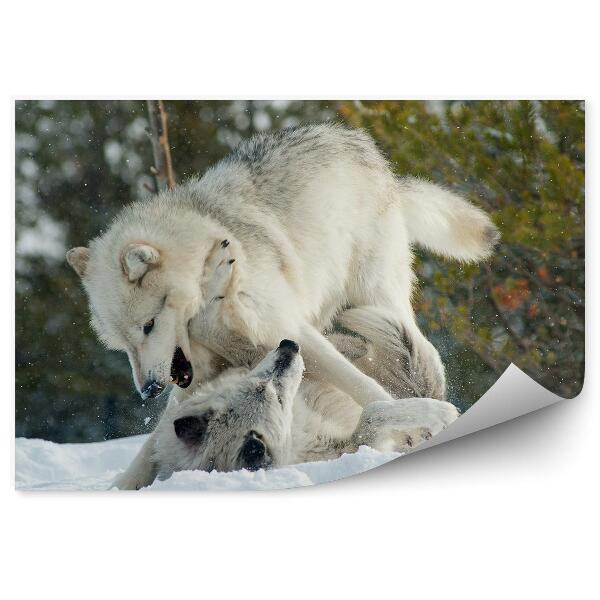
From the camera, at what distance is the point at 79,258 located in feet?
14.5

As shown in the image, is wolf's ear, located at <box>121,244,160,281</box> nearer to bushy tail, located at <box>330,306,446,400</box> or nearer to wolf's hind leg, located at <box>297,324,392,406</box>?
wolf's hind leg, located at <box>297,324,392,406</box>

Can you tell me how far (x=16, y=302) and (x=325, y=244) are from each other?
5.36ft

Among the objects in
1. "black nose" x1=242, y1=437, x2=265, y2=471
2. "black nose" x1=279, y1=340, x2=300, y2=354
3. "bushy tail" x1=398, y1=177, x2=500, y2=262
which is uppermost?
"bushy tail" x1=398, y1=177, x2=500, y2=262

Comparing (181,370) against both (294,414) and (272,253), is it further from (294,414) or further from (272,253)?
(272,253)

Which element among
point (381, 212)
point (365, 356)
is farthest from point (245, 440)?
point (381, 212)

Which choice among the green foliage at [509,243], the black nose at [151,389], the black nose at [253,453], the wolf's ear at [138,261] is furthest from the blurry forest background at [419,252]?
the black nose at [253,453]

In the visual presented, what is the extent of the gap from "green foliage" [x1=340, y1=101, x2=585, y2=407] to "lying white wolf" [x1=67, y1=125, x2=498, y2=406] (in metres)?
0.11

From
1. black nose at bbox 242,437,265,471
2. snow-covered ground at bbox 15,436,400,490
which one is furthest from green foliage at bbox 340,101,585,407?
black nose at bbox 242,437,265,471

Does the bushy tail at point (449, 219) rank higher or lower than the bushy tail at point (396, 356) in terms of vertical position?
higher

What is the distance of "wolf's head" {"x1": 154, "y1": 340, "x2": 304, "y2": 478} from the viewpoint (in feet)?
13.6

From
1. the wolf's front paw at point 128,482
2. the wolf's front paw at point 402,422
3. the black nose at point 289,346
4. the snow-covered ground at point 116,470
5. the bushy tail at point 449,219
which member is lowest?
the wolf's front paw at point 128,482

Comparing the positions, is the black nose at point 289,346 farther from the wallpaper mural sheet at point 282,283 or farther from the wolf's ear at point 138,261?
the wolf's ear at point 138,261

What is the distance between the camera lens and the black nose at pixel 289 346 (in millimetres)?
4254

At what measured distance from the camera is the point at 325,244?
15.2ft
